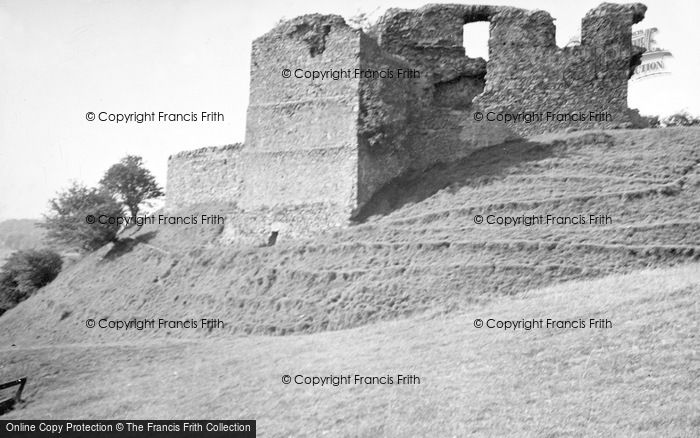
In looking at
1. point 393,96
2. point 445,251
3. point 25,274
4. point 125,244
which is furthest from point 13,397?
point 25,274

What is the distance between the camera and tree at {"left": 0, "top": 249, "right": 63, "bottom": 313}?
25047 millimetres

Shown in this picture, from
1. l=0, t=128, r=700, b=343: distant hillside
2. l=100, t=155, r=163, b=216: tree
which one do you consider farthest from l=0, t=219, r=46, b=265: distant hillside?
l=0, t=128, r=700, b=343: distant hillside

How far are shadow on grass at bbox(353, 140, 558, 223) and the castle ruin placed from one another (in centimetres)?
27

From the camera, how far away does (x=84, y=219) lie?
2233 cm

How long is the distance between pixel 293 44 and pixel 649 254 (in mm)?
10342

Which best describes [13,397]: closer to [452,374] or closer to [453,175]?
[452,374]

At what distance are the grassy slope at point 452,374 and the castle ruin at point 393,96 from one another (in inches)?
194

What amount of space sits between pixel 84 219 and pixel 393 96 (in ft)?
35.7

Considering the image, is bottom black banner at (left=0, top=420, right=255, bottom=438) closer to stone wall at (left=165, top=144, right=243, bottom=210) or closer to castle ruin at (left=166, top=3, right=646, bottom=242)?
castle ruin at (left=166, top=3, right=646, bottom=242)

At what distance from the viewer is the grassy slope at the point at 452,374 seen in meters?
7.99

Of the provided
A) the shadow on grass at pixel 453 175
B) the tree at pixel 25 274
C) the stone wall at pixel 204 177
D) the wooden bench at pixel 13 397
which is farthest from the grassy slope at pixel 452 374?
the tree at pixel 25 274

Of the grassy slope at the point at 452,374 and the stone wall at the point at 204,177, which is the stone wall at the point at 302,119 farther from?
the grassy slope at the point at 452,374

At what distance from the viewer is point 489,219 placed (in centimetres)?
1512

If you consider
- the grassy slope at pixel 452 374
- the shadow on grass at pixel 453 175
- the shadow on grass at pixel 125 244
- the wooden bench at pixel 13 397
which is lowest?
the wooden bench at pixel 13 397
